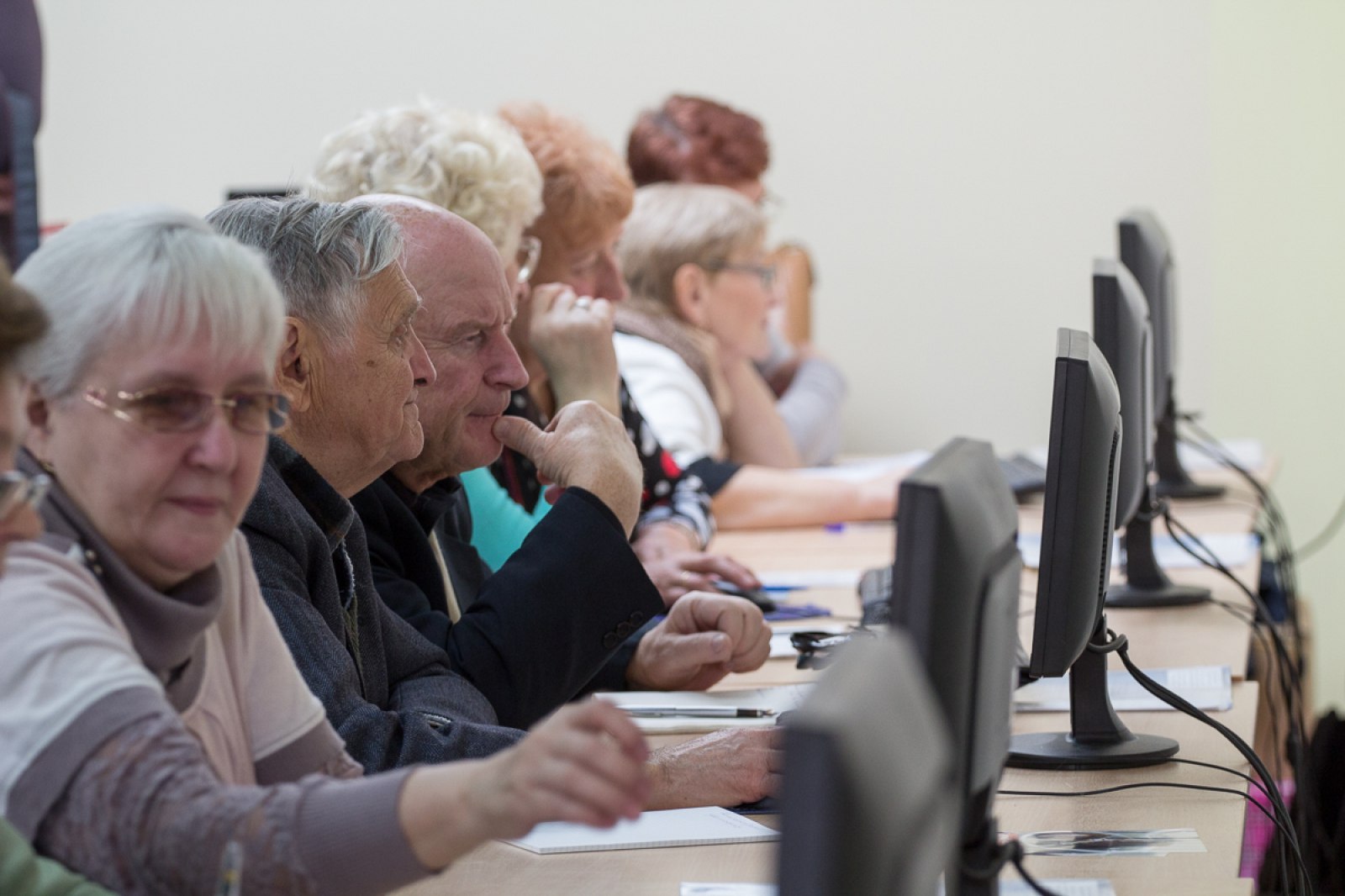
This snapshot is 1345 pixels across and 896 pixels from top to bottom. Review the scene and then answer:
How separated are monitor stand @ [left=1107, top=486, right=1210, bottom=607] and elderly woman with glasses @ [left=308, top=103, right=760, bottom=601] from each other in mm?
516

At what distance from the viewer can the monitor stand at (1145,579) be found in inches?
85.8

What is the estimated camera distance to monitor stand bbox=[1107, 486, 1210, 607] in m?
2.18

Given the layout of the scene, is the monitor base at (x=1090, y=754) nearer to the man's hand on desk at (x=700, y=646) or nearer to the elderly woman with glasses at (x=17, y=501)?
the man's hand on desk at (x=700, y=646)

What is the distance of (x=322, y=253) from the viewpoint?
1.30m

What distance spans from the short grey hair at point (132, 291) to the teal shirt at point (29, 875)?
0.74 feet

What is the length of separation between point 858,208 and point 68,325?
370 cm

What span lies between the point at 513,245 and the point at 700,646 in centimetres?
63

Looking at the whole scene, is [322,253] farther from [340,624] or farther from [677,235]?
[677,235]

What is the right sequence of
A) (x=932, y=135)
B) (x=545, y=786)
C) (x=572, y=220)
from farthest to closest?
(x=932, y=135)
(x=572, y=220)
(x=545, y=786)

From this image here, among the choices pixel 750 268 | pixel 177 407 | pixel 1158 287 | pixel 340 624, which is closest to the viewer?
pixel 177 407

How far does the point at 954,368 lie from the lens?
441 cm

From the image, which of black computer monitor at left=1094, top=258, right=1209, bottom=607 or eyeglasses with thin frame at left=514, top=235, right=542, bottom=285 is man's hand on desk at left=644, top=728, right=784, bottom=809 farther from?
eyeglasses with thin frame at left=514, top=235, right=542, bottom=285

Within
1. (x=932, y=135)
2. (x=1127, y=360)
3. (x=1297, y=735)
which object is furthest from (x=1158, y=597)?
(x=932, y=135)

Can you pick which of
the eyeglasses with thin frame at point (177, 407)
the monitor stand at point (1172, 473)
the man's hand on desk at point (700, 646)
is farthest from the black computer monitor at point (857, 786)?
the monitor stand at point (1172, 473)
